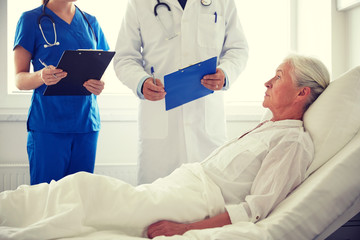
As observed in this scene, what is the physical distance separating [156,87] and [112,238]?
2.57ft

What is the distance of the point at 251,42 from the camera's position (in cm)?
309

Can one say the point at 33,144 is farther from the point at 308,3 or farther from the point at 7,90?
the point at 308,3

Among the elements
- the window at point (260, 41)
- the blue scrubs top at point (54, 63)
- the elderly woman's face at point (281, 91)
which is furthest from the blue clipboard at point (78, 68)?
the window at point (260, 41)

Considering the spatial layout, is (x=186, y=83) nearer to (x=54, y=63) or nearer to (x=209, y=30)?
(x=209, y=30)

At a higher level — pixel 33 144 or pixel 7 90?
pixel 7 90

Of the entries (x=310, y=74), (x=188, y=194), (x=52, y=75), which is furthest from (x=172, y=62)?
(x=188, y=194)

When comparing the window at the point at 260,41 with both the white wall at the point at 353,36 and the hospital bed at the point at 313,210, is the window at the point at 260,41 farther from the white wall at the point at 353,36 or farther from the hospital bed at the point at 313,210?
the hospital bed at the point at 313,210

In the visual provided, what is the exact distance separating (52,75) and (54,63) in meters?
0.24

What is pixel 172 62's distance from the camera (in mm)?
1909

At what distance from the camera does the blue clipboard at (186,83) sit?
1.55 metres

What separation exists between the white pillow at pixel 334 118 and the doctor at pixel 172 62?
52 cm

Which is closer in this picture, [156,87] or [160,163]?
[156,87]

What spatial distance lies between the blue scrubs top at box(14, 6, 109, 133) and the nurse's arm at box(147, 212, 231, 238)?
33.0 inches

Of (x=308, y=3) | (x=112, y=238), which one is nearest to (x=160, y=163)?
(x=112, y=238)
